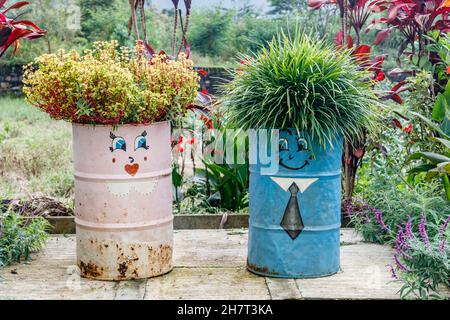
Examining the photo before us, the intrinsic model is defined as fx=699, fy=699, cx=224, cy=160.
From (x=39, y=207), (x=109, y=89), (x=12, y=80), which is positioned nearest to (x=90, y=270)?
(x=109, y=89)

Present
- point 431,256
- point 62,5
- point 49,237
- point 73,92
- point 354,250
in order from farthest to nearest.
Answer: point 62,5 → point 49,237 → point 354,250 → point 73,92 → point 431,256

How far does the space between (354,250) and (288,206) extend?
2.81 feet

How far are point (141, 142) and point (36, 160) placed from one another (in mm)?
3650

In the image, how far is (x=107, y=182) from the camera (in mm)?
3533

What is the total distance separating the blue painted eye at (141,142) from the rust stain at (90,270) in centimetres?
66

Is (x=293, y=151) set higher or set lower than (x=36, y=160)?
higher

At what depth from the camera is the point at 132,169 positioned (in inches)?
139

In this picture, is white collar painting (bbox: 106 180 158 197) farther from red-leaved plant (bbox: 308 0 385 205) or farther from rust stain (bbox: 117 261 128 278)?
red-leaved plant (bbox: 308 0 385 205)

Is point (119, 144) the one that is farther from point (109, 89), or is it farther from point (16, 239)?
point (16, 239)

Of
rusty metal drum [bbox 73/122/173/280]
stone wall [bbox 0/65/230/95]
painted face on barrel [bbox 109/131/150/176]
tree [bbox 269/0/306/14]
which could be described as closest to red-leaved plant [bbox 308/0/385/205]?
rusty metal drum [bbox 73/122/173/280]

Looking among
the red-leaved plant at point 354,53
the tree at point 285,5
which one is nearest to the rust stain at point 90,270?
the red-leaved plant at point 354,53

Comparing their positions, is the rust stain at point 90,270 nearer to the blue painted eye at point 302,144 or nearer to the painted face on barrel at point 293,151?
the painted face on barrel at point 293,151

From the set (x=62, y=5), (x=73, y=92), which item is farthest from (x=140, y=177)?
(x=62, y=5)

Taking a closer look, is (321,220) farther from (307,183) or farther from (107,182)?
(107,182)
